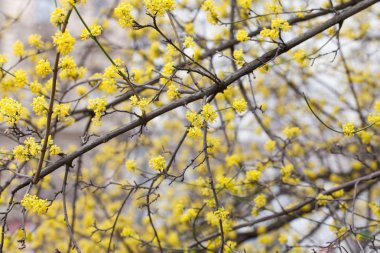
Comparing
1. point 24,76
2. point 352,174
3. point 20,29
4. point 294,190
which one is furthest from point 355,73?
point 20,29

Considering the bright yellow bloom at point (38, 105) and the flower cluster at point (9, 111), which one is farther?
the bright yellow bloom at point (38, 105)

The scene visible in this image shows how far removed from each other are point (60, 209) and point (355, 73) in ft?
11.0

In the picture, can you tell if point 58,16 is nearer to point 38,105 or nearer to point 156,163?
point 38,105

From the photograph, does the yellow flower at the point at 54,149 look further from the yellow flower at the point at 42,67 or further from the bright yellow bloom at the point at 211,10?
the bright yellow bloom at the point at 211,10

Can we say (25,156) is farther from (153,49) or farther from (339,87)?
(339,87)

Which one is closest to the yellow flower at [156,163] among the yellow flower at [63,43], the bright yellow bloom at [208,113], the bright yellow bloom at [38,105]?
the bright yellow bloom at [208,113]

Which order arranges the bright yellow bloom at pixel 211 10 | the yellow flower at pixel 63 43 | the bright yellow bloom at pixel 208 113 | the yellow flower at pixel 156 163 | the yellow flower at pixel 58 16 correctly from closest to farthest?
the yellow flower at pixel 63 43 < the yellow flower at pixel 58 16 < the bright yellow bloom at pixel 208 113 < the yellow flower at pixel 156 163 < the bright yellow bloom at pixel 211 10

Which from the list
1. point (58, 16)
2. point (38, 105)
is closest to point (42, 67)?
point (38, 105)

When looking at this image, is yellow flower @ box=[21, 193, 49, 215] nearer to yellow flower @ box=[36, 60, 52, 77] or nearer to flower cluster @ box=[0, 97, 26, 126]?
flower cluster @ box=[0, 97, 26, 126]

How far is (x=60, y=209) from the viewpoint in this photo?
513 cm

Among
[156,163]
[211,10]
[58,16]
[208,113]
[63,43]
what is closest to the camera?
[63,43]

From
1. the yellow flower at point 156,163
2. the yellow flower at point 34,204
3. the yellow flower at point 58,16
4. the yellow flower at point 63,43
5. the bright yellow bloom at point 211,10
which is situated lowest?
the yellow flower at point 34,204

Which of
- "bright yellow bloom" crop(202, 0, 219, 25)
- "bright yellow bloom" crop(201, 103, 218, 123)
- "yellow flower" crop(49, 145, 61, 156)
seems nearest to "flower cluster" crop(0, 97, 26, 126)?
"yellow flower" crop(49, 145, 61, 156)

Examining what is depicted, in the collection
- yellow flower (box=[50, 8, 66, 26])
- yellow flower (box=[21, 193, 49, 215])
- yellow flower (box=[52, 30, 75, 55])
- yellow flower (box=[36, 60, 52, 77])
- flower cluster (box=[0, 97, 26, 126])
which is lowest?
yellow flower (box=[21, 193, 49, 215])
